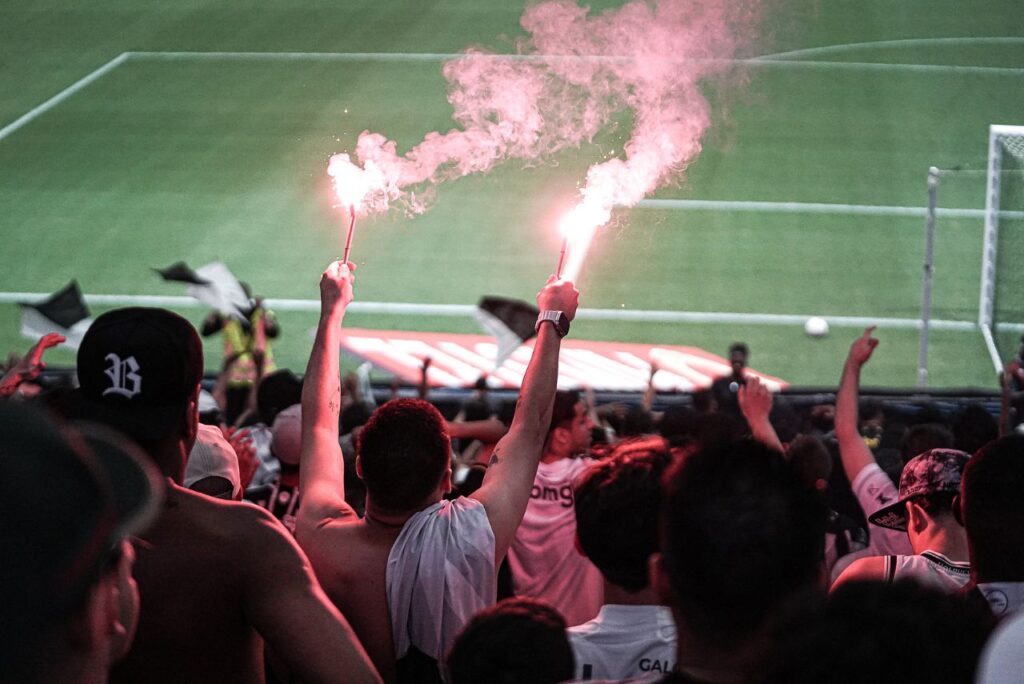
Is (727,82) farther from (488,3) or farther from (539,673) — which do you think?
(539,673)

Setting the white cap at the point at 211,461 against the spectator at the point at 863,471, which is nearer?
the white cap at the point at 211,461

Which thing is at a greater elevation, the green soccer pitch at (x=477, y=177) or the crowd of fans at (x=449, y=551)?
the crowd of fans at (x=449, y=551)

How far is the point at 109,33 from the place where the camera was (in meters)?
23.0

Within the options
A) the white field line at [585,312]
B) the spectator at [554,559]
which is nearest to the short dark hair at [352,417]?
the spectator at [554,559]

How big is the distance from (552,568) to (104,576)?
112 inches

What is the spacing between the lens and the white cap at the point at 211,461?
11.2 feet

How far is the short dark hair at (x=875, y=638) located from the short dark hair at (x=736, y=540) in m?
0.27

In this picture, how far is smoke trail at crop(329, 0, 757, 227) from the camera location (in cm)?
552

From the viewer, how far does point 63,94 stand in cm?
2086

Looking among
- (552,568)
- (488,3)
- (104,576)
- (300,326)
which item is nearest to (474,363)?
(300,326)

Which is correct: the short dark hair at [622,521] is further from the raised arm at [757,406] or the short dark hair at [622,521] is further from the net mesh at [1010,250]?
the net mesh at [1010,250]

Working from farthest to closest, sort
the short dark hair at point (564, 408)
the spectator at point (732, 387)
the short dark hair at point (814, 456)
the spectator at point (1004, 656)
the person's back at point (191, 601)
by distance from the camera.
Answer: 1. the spectator at point (732, 387)
2. the short dark hair at point (564, 408)
3. the short dark hair at point (814, 456)
4. the person's back at point (191, 601)
5. the spectator at point (1004, 656)

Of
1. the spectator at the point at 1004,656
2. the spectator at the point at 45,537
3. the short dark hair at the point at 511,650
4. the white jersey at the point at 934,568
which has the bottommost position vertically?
the white jersey at the point at 934,568

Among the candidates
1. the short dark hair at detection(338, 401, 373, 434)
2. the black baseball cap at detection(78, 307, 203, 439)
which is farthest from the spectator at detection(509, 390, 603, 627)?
the short dark hair at detection(338, 401, 373, 434)
